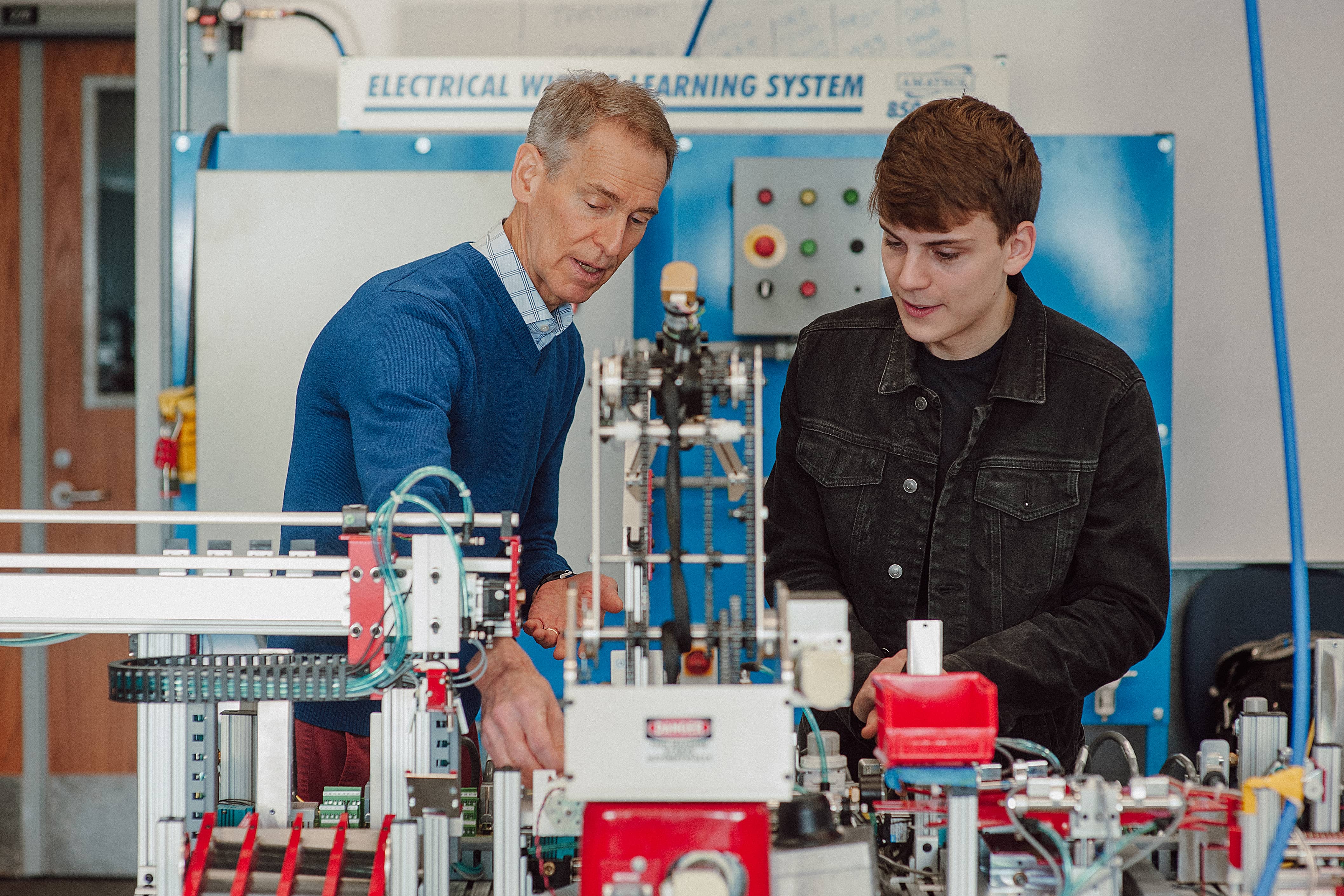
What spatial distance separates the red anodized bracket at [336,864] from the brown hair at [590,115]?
88 centimetres

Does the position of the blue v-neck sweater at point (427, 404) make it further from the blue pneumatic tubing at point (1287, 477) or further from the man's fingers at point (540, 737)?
the blue pneumatic tubing at point (1287, 477)

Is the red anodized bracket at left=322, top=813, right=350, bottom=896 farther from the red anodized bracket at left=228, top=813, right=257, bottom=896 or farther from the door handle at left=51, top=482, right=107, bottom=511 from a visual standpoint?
the door handle at left=51, top=482, right=107, bottom=511

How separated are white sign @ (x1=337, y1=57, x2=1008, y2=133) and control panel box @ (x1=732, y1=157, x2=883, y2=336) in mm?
225

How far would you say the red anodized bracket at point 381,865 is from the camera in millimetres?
1001

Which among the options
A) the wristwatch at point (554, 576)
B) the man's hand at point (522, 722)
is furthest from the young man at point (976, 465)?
the man's hand at point (522, 722)

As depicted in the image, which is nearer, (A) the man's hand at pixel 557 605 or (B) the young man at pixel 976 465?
(A) the man's hand at pixel 557 605

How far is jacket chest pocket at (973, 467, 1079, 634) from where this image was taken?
4.77 ft

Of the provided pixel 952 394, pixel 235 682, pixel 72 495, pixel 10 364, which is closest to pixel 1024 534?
pixel 952 394

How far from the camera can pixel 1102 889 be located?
3.24 feet

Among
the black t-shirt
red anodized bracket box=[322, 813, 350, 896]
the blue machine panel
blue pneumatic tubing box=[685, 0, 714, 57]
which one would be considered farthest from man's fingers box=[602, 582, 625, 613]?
blue pneumatic tubing box=[685, 0, 714, 57]

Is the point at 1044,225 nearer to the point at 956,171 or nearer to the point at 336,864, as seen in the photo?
the point at 956,171

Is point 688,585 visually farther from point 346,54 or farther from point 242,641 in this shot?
point 346,54

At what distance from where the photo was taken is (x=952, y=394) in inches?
60.2

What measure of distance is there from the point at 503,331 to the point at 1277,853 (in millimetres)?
1063
